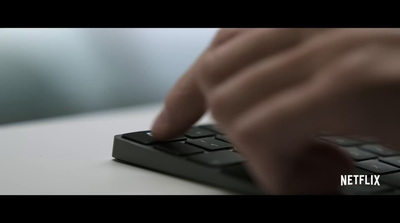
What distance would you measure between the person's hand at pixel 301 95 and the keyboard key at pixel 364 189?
0.03 ft

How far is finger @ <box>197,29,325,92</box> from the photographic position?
0.31m

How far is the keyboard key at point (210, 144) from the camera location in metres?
0.40

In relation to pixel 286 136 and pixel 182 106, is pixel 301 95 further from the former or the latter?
pixel 182 106

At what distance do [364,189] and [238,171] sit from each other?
80mm

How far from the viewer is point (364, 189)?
335 millimetres

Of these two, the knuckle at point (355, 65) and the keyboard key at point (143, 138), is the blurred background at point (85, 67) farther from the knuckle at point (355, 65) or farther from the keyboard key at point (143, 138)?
the knuckle at point (355, 65)

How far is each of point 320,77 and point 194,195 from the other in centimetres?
11

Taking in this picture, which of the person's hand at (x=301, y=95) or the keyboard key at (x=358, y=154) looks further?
the keyboard key at (x=358, y=154)

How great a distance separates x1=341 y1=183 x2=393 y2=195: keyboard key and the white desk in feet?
0.25

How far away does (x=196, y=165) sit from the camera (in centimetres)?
36

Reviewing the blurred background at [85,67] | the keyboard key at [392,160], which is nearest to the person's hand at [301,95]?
the keyboard key at [392,160]
